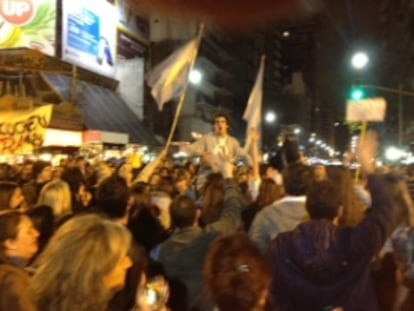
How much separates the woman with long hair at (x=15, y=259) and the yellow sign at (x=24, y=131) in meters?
7.74

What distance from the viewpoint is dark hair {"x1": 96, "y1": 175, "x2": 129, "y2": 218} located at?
485 centimetres

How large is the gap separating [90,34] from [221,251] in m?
26.7

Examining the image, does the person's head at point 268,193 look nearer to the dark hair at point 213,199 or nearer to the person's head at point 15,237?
the dark hair at point 213,199

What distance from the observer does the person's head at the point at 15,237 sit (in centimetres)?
356

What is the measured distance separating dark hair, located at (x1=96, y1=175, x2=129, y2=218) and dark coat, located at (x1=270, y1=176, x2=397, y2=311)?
5.26ft

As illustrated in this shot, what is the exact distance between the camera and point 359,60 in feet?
47.5

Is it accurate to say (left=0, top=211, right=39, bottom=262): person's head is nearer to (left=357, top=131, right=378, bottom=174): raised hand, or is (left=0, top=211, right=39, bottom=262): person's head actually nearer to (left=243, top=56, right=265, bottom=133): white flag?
(left=357, top=131, right=378, bottom=174): raised hand

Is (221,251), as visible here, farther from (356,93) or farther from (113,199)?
(356,93)

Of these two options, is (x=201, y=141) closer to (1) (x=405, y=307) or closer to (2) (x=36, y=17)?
(1) (x=405, y=307)

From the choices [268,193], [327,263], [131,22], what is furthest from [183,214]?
[131,22]

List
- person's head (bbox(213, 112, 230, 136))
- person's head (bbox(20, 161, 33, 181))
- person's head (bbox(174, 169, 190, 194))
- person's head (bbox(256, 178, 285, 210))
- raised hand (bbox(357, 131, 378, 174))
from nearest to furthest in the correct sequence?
raised hand (bbox(357, 131, 378, 174)) → person's head (bbox(256, 178, 285, 210)) → person's head (bbox(213, 112, 230, 136)) → person's head (bbox(174, 169, 190, 194)) → person's head (bbox(20, 161, 33, 181))

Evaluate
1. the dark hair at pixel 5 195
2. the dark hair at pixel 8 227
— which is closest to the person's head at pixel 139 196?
the dark hair at pixel 5 195

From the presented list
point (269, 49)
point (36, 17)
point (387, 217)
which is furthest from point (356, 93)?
point (269, 49)

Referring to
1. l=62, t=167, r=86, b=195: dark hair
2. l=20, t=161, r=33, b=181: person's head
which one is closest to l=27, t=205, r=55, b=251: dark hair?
l=62, t=167, r=86, b=195: dark hair
